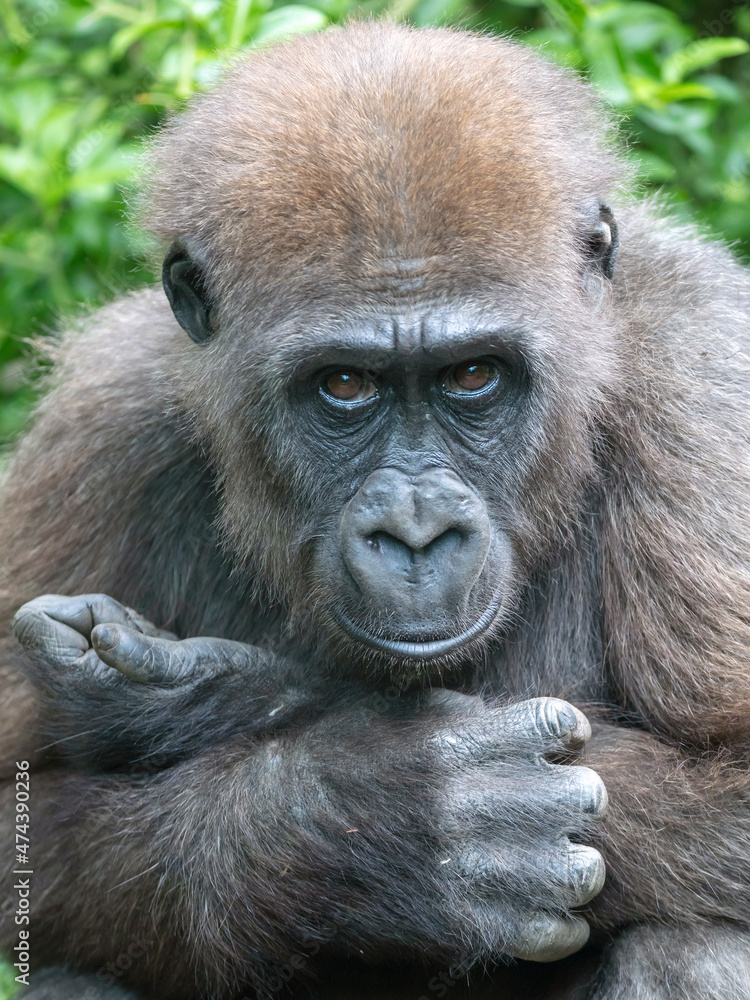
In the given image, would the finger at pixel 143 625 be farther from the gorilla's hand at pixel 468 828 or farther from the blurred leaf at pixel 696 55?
the blurred leaf at pixel 696 55

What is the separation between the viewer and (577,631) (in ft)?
14.3

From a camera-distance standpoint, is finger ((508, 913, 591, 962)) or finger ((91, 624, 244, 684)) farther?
finger ((91, 624, 244, 684))

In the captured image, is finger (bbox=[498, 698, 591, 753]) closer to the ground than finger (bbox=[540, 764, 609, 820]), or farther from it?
farther from it

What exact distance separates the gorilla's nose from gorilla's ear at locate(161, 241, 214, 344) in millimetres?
925

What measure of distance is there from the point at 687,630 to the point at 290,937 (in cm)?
150

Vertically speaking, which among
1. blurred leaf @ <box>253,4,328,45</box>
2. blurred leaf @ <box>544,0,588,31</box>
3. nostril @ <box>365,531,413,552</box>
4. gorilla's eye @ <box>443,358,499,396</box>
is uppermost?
blurred leaf @ <box>544,0,588,31</box>

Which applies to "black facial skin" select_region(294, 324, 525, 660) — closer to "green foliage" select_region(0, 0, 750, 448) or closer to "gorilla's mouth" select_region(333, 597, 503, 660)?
"gorilla's mouth" select_region(333, 597, 503, 660)

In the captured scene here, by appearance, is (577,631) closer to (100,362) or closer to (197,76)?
(100,362)

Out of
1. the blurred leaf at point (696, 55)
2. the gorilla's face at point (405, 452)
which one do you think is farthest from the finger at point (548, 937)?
the blurred leaf at point (696, 55)

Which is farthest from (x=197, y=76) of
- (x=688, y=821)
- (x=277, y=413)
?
(x=688, y=821)

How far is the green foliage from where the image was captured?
6.13 meters

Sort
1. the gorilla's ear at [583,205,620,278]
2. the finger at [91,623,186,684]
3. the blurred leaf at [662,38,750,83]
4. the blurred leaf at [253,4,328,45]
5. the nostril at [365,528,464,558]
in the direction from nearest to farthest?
the nostril at [365,528,464,558], the finger at [91,623,186,684], the gorilla's ear at [583,205,620,278], the blurred leaf at [253,4,328,45], the blurred leaf at [662,38,750,83]

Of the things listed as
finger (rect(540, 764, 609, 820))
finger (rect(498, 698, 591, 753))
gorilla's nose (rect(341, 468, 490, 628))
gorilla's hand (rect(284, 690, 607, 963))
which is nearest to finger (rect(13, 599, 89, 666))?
gorilla's hand (rect(284, 690, 607, 963))

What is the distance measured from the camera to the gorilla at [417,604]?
3.79 meters
